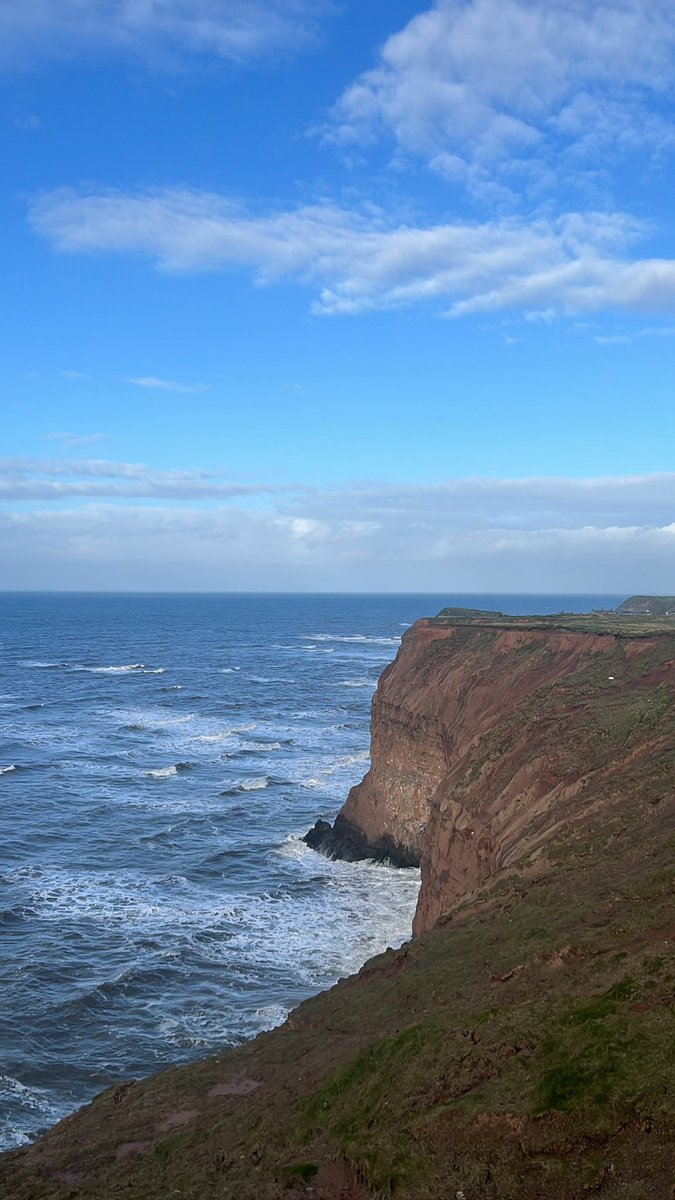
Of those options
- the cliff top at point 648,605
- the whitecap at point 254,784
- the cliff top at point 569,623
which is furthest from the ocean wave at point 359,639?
the whitecap at point 254,784

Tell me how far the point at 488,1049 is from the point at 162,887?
2789cm

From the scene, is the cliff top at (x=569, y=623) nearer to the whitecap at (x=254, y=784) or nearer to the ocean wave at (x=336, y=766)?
the ocean wave at (x=336, y=766)

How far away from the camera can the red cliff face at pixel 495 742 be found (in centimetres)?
2923

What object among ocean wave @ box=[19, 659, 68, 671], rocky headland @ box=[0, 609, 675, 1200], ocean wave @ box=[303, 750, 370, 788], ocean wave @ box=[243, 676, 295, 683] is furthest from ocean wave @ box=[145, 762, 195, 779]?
ocean wave @ box=[19, 659, 68, 671]

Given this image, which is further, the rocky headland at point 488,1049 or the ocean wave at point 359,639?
the ocean wave at point 359,639

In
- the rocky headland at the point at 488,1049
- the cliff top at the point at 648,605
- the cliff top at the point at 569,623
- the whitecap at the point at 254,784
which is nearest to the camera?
the rocky headland at the point at 488,1049

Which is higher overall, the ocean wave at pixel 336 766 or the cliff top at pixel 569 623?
the cliff top at pixel 569 623

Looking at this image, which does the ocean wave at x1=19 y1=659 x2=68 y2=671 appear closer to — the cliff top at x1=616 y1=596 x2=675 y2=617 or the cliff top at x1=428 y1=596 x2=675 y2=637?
the cliff top at x1=428 y1=596 x2=675 y2=637

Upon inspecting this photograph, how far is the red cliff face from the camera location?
2923cm

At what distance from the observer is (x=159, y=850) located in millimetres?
45750

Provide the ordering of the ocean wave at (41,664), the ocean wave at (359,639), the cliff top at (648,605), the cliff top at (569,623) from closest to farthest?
the cliff top at (569,623) < the cliff top at (648,605) < the ocean wave at (41,664) < the ocean wave at (359,639)

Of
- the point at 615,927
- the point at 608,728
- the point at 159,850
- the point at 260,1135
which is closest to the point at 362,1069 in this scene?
the point at 260,1135

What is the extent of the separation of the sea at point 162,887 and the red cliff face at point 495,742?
4.21 metres

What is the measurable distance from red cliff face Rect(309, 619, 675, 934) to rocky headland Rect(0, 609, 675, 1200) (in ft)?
0.52
